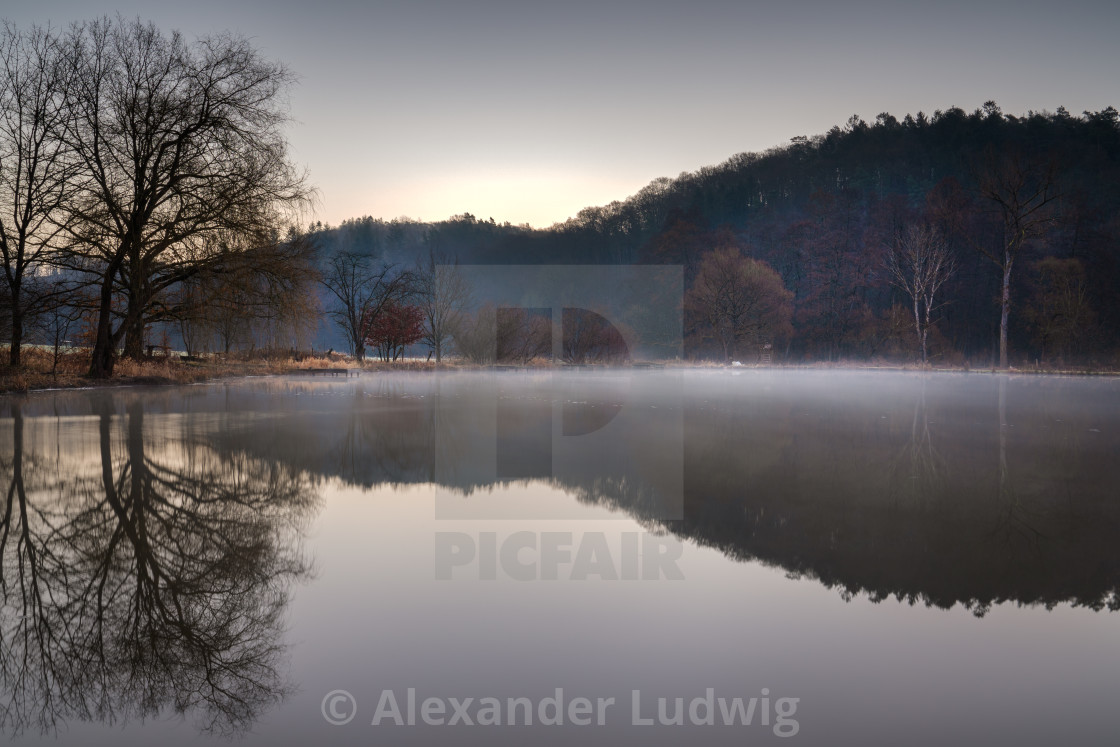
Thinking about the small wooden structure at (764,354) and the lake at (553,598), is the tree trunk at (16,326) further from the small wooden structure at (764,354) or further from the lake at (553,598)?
the small wooden structure at (764,354)

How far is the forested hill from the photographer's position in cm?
4319

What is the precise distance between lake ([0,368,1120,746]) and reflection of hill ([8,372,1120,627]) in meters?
0.04

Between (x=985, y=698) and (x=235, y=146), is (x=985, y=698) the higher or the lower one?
the lower one

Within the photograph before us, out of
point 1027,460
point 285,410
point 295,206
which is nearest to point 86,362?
point 295,206

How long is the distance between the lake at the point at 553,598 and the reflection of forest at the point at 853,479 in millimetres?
41

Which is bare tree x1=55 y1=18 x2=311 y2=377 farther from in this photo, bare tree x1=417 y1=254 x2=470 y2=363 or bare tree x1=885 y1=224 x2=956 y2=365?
bare tree x1=885 y1=224 x2=956 y2=365

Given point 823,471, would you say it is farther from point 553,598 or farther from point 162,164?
point 162,164

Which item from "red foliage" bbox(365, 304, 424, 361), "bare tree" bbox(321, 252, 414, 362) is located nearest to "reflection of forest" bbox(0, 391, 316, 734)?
"bare tree" bbox(321, 252, 414, 362)

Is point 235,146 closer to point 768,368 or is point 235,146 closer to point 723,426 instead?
point 723,426

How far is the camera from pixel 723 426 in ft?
34.6

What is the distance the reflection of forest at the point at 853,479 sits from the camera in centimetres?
377

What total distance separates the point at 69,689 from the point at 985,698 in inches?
125
